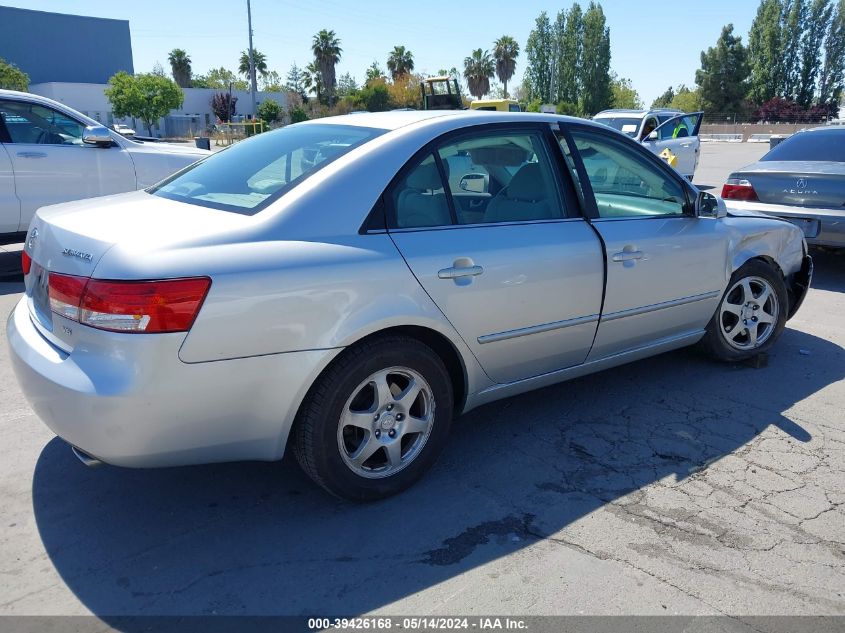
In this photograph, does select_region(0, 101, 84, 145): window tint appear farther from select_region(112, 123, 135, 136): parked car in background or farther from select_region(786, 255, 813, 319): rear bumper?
select_region(786, 255, 813, 319): rear bumper

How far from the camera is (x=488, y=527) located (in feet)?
9.66

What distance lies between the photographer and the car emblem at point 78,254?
8.61ft

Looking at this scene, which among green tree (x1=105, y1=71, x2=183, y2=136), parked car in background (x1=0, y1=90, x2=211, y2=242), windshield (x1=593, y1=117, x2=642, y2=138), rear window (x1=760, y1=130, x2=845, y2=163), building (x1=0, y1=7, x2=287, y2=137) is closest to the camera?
parked car in background (x1=0, y1=90, x2=211, y2=242)

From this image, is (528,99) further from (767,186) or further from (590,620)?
(590,620)

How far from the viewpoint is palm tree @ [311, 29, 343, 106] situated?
78812mm

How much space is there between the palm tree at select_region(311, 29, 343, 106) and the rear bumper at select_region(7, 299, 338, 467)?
79.0 m

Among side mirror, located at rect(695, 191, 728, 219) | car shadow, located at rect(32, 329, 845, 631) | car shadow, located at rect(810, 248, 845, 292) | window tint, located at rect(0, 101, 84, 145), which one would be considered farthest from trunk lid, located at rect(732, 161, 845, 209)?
window tint, located at rect(0, 101, 84, 145)

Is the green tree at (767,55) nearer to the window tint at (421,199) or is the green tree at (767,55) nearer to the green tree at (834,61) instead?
the green tree at (834,61)

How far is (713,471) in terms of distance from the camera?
343 centimetres

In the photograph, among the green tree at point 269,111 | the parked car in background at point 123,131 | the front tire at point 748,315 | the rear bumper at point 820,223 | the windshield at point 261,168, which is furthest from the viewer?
the green tree at point 269,111

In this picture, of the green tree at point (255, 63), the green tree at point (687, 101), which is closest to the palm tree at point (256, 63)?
the green tree at point (255, 63)

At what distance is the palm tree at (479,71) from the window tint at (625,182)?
88112mm

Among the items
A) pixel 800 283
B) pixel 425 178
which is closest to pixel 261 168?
pixel 425 178

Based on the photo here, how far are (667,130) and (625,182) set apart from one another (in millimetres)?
11693
